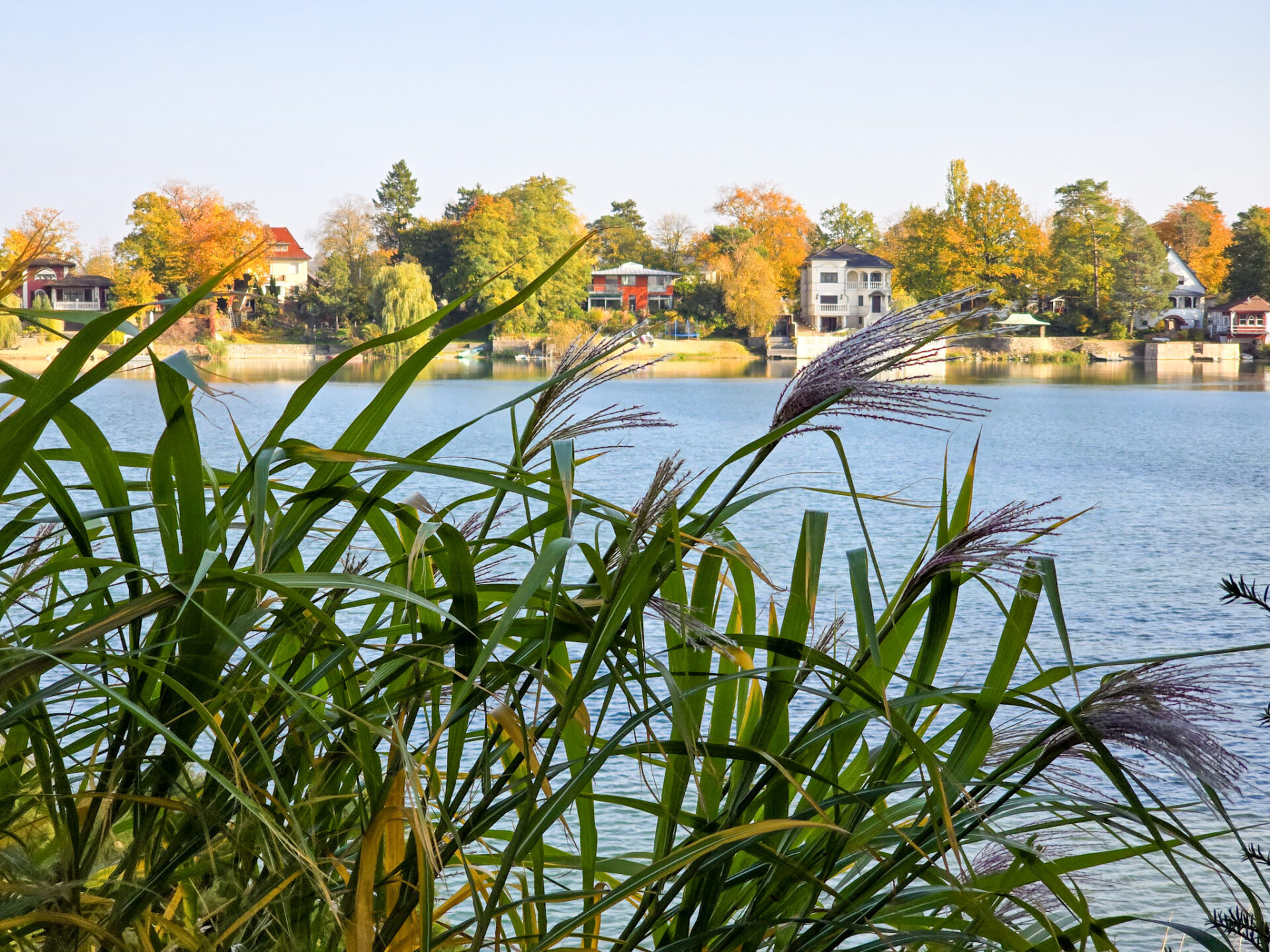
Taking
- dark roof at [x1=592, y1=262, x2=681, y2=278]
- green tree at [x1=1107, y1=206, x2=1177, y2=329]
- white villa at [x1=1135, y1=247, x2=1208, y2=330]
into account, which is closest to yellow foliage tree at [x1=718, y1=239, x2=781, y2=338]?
dark roof at [x1=592, y1=262, x2=681, y2=278]

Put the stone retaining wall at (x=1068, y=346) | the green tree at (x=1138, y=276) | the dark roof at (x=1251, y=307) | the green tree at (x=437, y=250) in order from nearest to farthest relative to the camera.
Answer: the stone retaining wall at (x=1068, y=346)
the dark roof at (x=1251, y=307)
the green tree at (x=1138, y=276)
the green tree at (x=437, y=250)

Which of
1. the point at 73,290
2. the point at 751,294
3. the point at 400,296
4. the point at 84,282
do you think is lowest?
the point at 400,296

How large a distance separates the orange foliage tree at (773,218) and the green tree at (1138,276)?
65.0ft

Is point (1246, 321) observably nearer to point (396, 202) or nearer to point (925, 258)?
point (925, 258)

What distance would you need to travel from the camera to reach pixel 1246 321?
61.4 m

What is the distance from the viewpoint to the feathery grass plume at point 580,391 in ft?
3.54

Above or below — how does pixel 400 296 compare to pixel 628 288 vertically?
below

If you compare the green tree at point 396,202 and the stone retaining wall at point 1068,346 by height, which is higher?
the green tree at point 396,202

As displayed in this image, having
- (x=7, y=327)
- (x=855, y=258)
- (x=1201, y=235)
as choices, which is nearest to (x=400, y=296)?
(x=855, y=258)

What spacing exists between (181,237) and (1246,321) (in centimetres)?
5926

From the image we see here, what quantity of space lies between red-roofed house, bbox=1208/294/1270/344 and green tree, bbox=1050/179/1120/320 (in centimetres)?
677

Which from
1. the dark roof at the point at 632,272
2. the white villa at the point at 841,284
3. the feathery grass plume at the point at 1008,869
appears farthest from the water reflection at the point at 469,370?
the feathery grass plume at the point at 1008,869

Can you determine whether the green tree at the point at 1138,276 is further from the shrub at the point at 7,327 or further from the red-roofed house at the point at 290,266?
the shrub at the point at 7,327

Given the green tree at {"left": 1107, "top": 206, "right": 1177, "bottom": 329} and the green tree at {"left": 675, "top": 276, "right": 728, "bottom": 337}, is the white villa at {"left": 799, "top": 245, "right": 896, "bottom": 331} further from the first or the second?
the green tree at {"left": 1107, "top": 206, "right": 1177, "bottom": 329}
